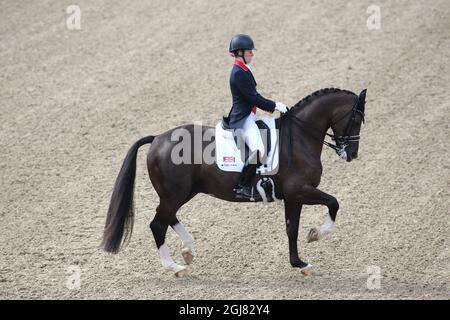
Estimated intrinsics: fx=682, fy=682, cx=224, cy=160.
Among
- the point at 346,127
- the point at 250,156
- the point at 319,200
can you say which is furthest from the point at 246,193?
the point at 346,127

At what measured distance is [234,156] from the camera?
855 cm

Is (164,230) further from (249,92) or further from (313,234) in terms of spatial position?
(249,92)

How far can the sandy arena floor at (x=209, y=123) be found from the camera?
28.4 feet

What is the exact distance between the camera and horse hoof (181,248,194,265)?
29.0ft

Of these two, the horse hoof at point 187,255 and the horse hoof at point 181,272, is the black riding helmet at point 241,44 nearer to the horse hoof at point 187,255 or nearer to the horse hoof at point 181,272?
the horse hoof at point 187,255

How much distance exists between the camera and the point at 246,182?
857 cm

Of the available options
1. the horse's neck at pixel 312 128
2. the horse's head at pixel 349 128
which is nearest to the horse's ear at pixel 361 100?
the horse's head at pixel 349 128

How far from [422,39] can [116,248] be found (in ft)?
32.5

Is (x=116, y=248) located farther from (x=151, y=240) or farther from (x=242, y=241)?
(x=242, y=241)

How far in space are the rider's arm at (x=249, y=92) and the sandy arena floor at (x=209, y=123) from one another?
2.06m

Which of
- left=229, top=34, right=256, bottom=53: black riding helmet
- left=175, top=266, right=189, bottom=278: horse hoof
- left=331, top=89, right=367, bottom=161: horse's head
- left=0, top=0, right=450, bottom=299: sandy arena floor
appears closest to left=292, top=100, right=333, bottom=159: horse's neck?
left=331, top=89, right=367, bottom=161: horse's head

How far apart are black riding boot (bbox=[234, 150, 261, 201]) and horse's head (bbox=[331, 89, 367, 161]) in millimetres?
1082

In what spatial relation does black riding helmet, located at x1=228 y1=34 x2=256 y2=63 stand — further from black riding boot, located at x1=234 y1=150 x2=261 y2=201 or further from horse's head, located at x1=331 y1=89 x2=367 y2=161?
horse's head, located at x1=331 y1=89 x2=367 y2=161
